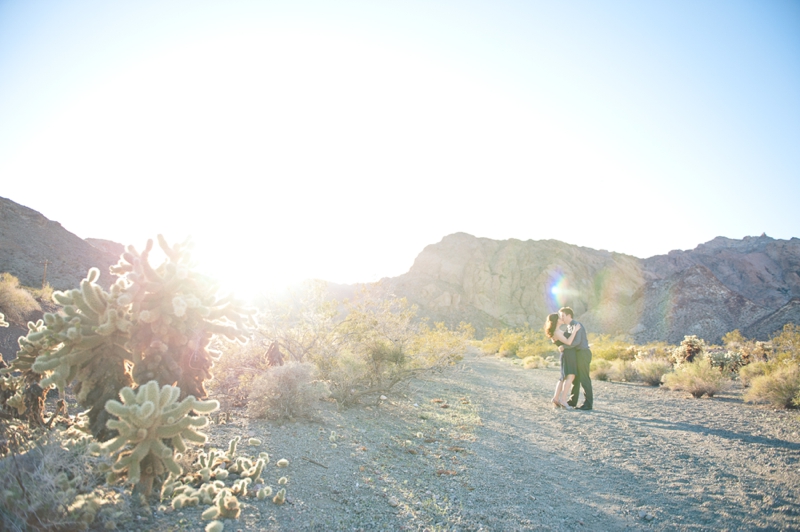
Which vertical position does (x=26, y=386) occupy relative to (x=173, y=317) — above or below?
below

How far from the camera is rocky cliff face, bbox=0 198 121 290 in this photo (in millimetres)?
28234

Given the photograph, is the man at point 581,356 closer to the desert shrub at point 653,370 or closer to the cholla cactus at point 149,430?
the desert shrub at point 653,370

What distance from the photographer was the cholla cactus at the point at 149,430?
286 centimetres

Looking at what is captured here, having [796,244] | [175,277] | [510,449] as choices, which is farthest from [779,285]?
[175,277]

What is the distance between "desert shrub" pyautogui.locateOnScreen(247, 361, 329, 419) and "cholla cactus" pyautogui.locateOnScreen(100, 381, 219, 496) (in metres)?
3.41

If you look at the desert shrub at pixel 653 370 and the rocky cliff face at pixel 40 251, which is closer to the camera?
the desert shrub at pixel 653 370

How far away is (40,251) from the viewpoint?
3161 centimetres

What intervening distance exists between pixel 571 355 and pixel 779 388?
4354 mm

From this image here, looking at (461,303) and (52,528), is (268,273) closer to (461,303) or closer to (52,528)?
(52,528)

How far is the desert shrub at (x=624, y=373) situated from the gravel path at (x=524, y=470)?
5.60 metres

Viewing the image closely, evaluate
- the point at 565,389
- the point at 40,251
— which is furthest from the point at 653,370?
the point at 40,251

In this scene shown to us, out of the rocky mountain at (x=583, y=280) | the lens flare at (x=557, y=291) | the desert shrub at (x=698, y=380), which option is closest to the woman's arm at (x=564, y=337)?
the desert shrub at (x=698, y=380)

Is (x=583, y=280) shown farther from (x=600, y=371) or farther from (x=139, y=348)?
(x=139, y=348)

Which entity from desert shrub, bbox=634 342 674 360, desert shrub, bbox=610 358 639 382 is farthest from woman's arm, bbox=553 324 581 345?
desert shrub, bbox=634 342 674 360
